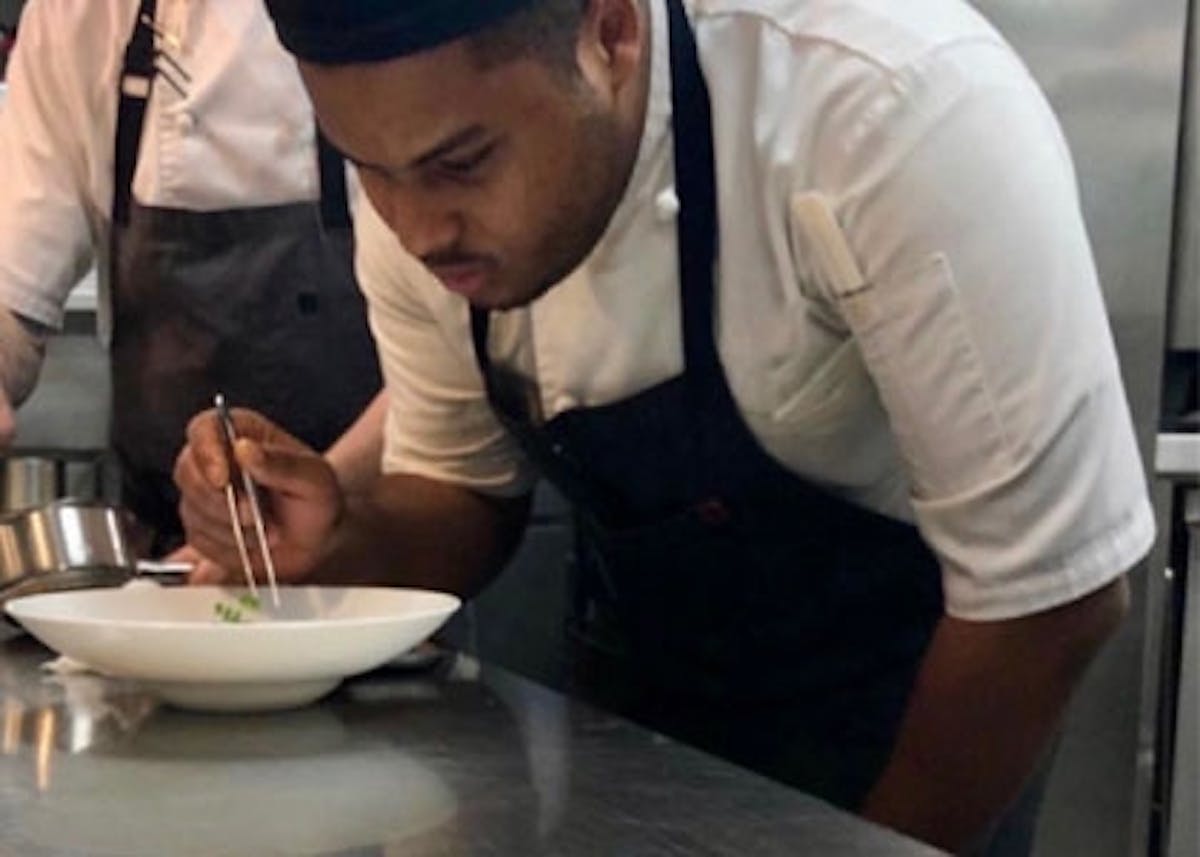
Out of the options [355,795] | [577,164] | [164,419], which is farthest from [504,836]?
[164,419]

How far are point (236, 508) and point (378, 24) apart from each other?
12.3 inches

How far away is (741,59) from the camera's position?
103 centimetres

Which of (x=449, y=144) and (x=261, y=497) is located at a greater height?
(x=449, y=144)

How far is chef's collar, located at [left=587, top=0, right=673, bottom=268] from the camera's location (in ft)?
3.38

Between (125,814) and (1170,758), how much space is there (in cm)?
136

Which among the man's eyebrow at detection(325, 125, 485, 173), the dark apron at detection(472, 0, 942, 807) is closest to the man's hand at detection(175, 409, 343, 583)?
the dark apron at detection(472, 0, 942, 807)

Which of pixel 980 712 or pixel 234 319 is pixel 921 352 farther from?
pixel 234 319

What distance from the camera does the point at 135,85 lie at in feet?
5.07

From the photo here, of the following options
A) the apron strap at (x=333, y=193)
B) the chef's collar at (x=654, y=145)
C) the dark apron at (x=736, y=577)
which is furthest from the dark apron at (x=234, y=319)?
the chef's collar at (x=654, y=145)

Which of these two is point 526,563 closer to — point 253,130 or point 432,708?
point 253,130

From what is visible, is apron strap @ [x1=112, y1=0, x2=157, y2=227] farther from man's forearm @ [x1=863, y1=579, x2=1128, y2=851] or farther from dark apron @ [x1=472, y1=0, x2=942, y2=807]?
man's forearm @ [x1=863, y1=579, x2=1128, y2=851]

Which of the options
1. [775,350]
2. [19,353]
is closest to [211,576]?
[775,350]

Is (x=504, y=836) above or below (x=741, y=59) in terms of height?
below

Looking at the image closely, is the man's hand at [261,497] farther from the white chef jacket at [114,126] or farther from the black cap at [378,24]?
the white chef jacket at [114,126]
